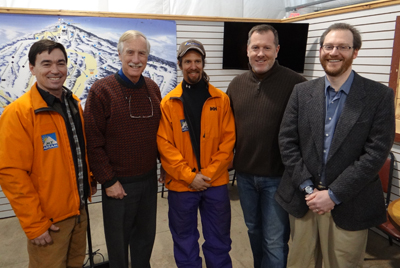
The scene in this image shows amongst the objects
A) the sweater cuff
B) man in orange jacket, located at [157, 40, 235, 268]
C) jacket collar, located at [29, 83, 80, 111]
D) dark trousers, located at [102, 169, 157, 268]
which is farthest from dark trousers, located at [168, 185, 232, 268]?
jacket collar, located at [29, 83, 80, 111]

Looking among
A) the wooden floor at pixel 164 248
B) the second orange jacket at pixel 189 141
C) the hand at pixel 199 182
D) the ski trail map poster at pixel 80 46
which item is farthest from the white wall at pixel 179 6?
the hand at pixel 199 182

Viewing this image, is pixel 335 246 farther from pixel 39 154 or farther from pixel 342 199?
pixel 39 154

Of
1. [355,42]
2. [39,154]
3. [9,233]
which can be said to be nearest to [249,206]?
[355,42]

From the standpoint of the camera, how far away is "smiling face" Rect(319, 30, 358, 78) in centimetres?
160

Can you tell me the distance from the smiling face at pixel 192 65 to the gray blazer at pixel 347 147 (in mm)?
686

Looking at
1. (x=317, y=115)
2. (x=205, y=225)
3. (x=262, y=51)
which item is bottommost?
(x=205, y=225)

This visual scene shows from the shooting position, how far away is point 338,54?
1.60 m

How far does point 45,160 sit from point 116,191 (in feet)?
1.63

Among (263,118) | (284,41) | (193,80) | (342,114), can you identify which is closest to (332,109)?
(342,114)

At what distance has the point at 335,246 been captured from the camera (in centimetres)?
171

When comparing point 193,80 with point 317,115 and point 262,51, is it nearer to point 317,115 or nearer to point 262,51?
point 262,51

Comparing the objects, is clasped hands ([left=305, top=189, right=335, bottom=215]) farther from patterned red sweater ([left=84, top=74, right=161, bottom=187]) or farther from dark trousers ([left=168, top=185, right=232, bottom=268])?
patterned red sweater ([left=84, top=74, right=161, bottom=187])

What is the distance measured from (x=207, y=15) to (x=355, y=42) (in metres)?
3.23

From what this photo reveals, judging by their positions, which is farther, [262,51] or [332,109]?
[262,51]
